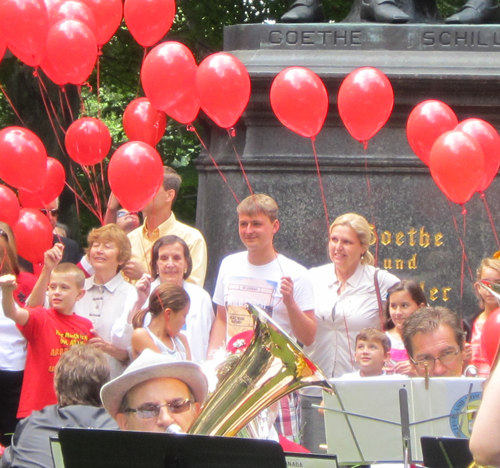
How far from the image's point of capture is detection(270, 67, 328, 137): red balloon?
6.25 m

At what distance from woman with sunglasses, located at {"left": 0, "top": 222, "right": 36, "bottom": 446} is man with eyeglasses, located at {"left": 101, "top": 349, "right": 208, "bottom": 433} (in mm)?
2652

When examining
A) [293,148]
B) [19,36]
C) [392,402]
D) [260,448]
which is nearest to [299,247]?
[293,148]

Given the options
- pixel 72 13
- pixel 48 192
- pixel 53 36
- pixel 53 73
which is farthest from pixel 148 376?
pixel 48 192

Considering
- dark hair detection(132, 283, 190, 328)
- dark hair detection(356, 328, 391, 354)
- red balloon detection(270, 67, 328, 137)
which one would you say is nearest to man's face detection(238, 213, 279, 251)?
dark hair detection(132, 283, 190, 328)

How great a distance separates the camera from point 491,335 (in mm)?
5176

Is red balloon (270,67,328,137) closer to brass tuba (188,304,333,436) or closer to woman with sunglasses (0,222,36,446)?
woman with sunglasses (0,222,36,446)

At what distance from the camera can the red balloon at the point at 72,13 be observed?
680 cm

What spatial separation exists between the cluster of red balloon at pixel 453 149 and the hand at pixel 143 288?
5.63ft

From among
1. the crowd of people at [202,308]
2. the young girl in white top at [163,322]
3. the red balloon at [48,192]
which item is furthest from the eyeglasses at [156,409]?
the red balloon at [48,192]

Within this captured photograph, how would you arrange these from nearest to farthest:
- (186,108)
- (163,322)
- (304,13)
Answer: (163,322), (186,108), (304,13)

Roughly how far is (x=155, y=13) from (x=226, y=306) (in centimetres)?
227

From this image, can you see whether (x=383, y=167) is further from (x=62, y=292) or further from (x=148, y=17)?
(x=62, y=292)

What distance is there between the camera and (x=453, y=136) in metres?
5.89

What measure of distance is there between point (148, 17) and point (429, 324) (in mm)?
3643
